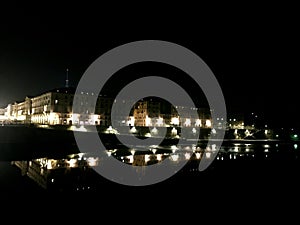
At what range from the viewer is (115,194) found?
1188cm

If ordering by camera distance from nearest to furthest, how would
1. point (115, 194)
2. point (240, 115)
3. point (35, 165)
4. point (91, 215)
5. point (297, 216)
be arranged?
point (91, 215) → point (297, 216) → point (115, 194) → point (35, 165) → point (240, 115)

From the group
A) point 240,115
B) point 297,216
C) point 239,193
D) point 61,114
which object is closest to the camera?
point 297,216

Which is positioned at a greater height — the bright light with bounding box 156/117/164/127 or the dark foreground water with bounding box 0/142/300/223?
the bright light with bounding box 156/117/164/127

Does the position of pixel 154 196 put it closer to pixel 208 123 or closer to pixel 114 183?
pixel 114 183

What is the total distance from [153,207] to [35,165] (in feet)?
37.4

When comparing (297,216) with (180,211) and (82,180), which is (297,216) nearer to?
(180,211)

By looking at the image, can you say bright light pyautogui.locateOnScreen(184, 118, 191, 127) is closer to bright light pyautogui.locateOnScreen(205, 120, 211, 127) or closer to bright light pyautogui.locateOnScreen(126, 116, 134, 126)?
bright light pyautogui.locateOnScreen(205, 120, 211, 127)

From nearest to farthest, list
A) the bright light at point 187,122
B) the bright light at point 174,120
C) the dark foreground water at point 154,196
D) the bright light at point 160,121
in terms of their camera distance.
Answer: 1. the dark foreground water at point 154,196
2. the bright light at point 160,121
3. the bright light at point 174,120
4. the bright light at point 187,122

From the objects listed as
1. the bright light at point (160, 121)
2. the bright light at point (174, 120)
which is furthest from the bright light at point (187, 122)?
the bright light at point (160, 121)

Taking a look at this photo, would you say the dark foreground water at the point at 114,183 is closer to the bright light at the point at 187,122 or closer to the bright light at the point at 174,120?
the bright light at the point at 174,120

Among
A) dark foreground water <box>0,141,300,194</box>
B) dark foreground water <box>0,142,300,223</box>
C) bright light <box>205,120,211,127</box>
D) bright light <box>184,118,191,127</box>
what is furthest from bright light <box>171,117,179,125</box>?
dark foreground water <box>0,142,300,223</box>

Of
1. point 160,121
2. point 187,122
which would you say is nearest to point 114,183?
point 160,121

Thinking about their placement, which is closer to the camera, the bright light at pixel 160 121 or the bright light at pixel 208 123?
the bright light at pixel 160 121

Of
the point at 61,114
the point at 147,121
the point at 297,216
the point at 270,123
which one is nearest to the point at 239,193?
the point at 297,216
